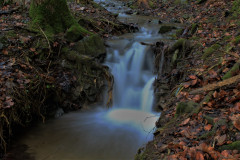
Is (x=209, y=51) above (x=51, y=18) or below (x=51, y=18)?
below

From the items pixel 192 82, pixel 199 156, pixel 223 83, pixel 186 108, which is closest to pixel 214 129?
pixel 199 156

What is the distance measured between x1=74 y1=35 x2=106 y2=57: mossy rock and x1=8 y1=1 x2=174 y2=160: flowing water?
447 millimetres

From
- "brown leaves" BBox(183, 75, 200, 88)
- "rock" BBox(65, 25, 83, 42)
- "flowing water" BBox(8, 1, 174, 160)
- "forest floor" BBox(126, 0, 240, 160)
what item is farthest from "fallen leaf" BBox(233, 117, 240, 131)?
"rock" BBox(65, 25, 83, 42)

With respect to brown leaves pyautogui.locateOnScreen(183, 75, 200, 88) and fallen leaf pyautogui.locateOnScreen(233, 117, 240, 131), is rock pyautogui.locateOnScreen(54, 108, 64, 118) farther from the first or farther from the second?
fallen leaf pyautogui.locateOnScreen(233, 117, 240, 131)

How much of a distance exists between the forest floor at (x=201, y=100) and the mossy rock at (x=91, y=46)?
1.98 metres

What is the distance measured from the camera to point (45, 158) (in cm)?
411

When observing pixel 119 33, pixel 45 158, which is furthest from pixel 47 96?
pixel 119 33

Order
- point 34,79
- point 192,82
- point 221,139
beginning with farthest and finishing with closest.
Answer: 1. point 34,79
2. point 192,82
3. point 221,139

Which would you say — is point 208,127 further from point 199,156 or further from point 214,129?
point 199,156

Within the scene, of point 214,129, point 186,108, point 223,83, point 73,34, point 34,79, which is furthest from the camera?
point 73,34

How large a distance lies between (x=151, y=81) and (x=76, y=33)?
2899 mm

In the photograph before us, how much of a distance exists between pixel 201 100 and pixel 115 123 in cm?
268

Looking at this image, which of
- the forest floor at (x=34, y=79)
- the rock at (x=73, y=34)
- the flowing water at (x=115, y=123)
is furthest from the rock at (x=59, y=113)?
the rock at (x=73, y=34)

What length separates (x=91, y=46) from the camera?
631 cm
